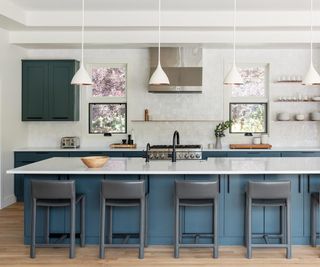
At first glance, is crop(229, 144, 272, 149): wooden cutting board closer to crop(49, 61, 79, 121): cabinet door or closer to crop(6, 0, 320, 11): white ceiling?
crop(6, 0, 320, 11): white ceiling

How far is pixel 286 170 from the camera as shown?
4191mm

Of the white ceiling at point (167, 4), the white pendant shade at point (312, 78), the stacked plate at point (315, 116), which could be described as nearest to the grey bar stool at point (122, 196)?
the white pendant shade at point (312, 78)

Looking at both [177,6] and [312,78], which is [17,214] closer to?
[177,6]

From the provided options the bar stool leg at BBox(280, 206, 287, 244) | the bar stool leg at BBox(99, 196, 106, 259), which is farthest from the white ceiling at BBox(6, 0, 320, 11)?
the bar stool leg at BBox(99, 196, 106, 259)

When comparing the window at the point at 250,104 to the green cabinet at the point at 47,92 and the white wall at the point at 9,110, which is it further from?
the white wall at the point at 9,110

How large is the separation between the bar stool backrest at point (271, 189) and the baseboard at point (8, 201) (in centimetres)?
435

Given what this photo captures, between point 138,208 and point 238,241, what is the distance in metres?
1.19

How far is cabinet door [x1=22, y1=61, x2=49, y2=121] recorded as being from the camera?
7301 millimetres

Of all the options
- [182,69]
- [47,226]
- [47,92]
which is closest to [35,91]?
[47,92]

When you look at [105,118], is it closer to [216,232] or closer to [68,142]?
[68,142]

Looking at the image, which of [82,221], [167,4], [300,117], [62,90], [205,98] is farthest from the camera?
[205,98]

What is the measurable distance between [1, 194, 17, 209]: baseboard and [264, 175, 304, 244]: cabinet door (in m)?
4.28

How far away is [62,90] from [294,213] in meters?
4.51

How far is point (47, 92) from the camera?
23.9 feet
